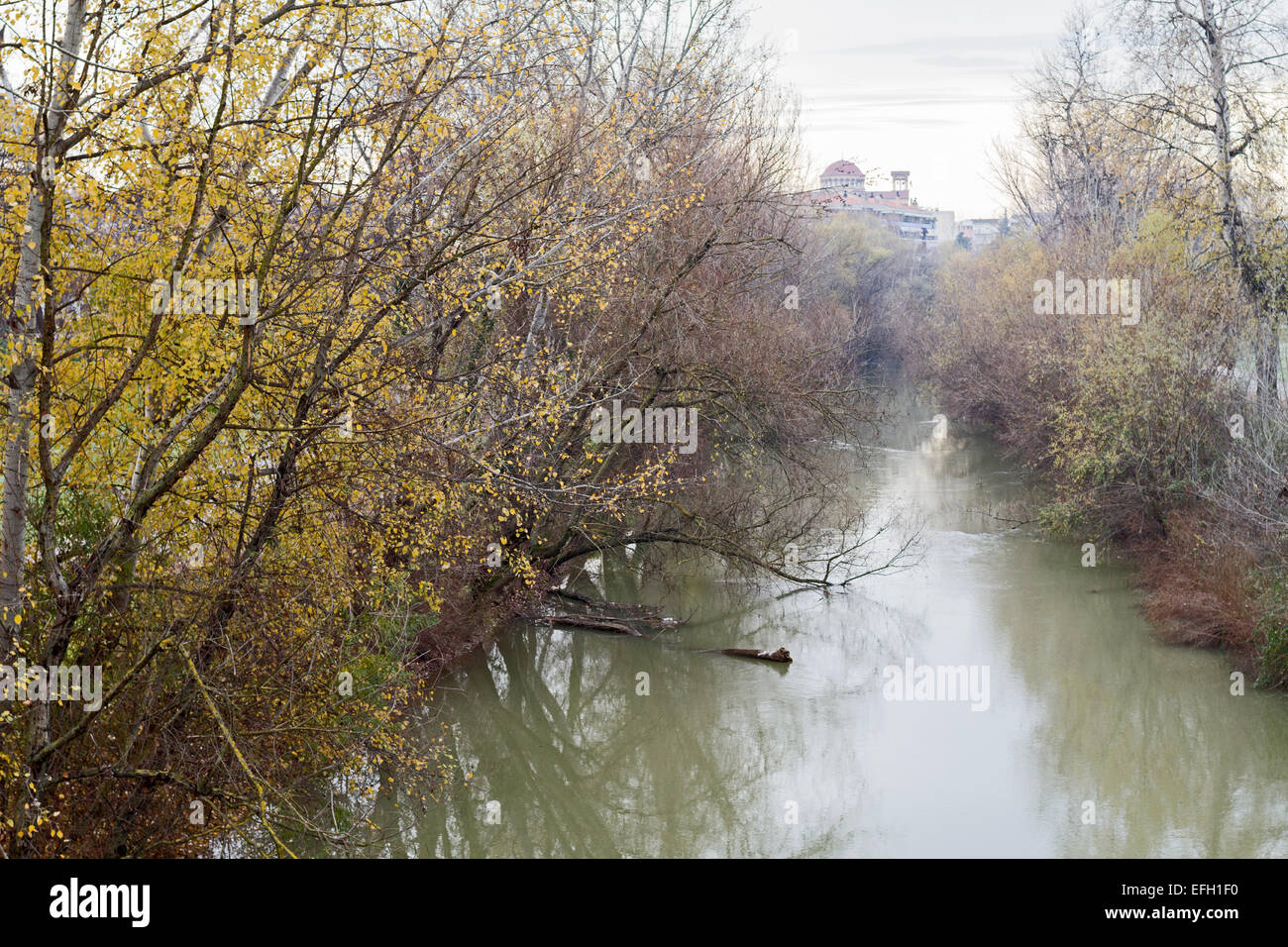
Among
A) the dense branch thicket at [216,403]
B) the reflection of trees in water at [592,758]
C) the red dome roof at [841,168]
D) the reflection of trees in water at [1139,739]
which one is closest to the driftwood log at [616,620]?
the reflection of trees in water at [592,758]

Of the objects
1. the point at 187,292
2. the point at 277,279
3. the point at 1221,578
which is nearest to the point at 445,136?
the point at 277,279

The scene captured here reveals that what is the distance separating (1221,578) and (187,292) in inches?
539

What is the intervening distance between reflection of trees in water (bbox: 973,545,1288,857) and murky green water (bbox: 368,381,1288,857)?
0.11 ft

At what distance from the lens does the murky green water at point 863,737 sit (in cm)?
1108

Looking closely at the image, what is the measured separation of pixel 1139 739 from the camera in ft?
44.2

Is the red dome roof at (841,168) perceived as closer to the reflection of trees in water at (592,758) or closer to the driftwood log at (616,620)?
the driftwood log at (616,620)

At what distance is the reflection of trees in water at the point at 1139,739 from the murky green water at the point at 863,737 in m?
0.03

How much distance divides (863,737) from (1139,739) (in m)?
3.18

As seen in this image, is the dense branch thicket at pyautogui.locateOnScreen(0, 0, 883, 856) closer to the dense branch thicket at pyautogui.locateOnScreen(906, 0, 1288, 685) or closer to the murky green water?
the murky green water

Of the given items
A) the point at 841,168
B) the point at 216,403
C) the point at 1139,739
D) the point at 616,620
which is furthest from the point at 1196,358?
the point at 216,403

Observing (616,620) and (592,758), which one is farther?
(616,620)

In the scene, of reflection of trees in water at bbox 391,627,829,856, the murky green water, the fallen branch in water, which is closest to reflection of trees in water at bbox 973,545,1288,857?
the murky green water

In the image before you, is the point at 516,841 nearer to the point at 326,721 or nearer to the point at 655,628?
the point at 326,721

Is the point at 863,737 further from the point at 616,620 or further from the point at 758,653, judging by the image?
the point at 616,620
